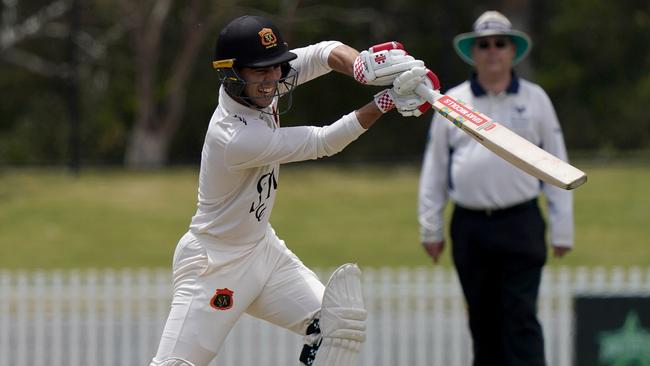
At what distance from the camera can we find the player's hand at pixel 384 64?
4133mm

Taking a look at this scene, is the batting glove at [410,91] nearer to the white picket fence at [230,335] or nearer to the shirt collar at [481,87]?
the shirt collar at [481,87]

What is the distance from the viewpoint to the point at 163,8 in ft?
59.0

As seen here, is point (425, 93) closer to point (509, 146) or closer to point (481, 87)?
point (509, 146)

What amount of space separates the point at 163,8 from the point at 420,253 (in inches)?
308

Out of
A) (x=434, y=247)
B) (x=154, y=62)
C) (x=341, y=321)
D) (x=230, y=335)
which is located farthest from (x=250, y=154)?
(x=154, y=62)

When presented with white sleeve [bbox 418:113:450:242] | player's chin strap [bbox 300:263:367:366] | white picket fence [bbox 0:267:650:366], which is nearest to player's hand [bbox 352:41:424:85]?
player's chin strap [bbox 300:263:367:366]

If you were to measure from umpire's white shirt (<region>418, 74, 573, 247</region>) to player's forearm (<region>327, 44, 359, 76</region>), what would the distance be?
3.83ft

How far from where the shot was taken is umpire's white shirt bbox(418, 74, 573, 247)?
568 cm

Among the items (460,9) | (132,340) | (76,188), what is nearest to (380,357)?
(132,340)

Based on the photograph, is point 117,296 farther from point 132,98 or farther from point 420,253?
point 132,98

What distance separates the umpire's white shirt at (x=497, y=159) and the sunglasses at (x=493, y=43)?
17 cm

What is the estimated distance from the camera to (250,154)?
4.27 metres

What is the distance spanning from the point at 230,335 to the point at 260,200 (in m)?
4.01

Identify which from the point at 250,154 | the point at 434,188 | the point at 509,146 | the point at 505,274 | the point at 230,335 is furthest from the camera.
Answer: the point at 230,335
